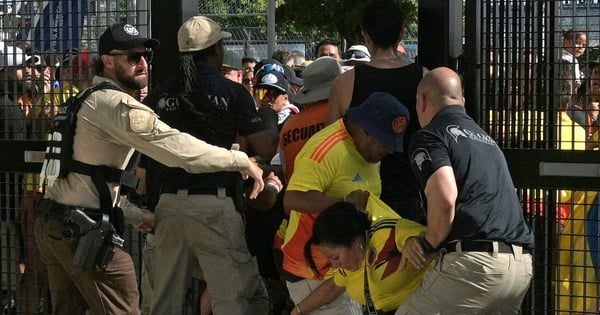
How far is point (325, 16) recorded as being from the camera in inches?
1217

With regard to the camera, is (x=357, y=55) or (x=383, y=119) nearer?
(x=383, y=119)

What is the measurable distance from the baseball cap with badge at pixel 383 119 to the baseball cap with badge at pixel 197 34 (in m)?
1.23

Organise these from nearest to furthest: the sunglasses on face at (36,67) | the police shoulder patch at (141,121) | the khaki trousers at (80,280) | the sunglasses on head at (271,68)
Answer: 1. the police shoulder patch at (141,121)
2. the khaki trousers at (80,280)
3. the sunglasses on face at (36,67)
4. the sunglasses on head at (271,68)

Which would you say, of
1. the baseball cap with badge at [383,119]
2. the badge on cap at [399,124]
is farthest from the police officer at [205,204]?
the badge on cap at [399,124]

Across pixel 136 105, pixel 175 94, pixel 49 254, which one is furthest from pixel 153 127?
pixel 49 254

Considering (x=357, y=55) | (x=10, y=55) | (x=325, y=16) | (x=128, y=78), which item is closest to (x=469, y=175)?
(x=128, y=78)

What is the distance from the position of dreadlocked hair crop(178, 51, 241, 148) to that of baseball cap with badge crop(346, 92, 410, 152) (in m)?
0.99

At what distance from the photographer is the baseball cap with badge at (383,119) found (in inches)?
202

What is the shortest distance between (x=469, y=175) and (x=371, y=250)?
22.4 inches

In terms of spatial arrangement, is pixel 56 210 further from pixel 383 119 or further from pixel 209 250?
pixel 383 119

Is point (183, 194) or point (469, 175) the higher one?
point (469, 175)

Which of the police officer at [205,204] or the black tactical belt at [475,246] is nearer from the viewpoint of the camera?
the black tactical belt at [475,246]

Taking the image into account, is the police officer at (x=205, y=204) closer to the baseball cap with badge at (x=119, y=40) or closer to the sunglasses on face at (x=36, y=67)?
the baseball cap with badge at (x=119, y=40)

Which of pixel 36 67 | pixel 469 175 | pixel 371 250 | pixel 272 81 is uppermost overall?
pixel 36 67
